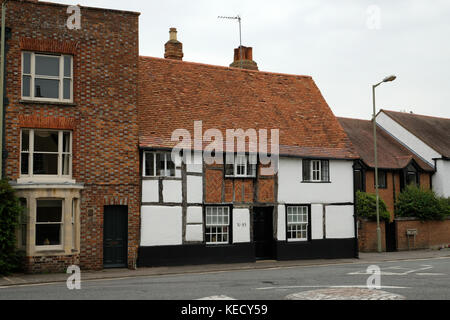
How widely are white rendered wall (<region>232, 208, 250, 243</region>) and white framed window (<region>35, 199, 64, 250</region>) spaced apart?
729cm

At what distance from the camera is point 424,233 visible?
31.8 metres

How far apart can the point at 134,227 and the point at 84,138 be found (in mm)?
3918

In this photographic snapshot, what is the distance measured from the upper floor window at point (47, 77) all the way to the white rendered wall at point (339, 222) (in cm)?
1299

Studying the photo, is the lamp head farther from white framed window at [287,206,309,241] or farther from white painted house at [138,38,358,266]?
white framed window at [287,206,309,241]

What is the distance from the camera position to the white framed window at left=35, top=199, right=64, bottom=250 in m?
18.7

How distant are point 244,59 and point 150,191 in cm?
1359

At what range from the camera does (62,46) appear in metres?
19.4

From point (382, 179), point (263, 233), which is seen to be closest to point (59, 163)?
point (263, 233)

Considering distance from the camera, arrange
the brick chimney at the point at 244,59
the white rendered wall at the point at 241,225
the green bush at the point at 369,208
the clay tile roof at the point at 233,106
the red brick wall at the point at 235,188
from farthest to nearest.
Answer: the brick chimney at the point at 244,59 → the green bush at the point at 369,208 → the clay tile roof at the point at 233,106 → the white rendered wall at the point at 241,225 → the red brick wall at the point at 235,188

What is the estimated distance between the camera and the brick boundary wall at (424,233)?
1212 inches

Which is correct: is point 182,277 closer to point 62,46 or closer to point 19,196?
point 19,196

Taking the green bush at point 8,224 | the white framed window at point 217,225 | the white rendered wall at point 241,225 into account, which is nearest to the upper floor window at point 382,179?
the white rendered wall at point 241,225

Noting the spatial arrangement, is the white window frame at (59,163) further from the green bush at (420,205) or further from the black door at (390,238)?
the green bush at (420,205)
